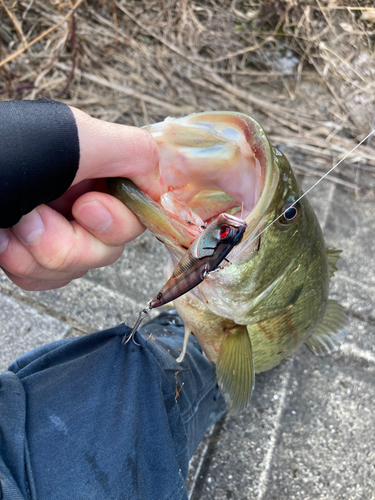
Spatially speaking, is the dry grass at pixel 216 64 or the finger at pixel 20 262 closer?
the finger at pixel 20 262

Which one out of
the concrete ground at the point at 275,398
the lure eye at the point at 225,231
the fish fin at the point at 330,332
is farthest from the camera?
the fish fin at the point at 330,332

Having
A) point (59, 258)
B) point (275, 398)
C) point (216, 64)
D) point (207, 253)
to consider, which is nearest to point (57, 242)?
point (59, 258)

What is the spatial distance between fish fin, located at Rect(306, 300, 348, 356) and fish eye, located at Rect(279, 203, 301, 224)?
0.88 metres

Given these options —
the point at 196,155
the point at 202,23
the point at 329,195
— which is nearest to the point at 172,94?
the point at 202,23

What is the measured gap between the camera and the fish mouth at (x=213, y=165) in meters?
1.05

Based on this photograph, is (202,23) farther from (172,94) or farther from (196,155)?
(196,155)

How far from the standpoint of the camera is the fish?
1062 mm

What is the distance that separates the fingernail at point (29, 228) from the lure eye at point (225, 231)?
1.53ft

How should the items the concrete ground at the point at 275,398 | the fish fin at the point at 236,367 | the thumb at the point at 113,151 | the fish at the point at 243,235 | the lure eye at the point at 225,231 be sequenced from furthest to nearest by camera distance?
1. the concrete ground at the point at 275,398
2. the fish fin at the point at 236,367
3. the fish at the point at 243,235
4. the thumb at the point at 113,151
5. the lure eye at the point at 225,231

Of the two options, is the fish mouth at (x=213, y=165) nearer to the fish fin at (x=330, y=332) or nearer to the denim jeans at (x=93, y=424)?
the denim jeans at (x=93, y=424)

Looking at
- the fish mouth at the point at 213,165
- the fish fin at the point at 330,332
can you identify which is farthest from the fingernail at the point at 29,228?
the fish fin at the point at 330,332

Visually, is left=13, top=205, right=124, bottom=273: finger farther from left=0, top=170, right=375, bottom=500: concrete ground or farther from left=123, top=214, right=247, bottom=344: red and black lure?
left=0, top=170, right=375, bottom=500: concrete ground

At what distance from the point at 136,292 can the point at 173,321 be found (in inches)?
12.2

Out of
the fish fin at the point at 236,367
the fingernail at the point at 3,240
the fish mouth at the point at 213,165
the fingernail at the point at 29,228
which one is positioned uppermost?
the fish mouth at the point at 213,165
